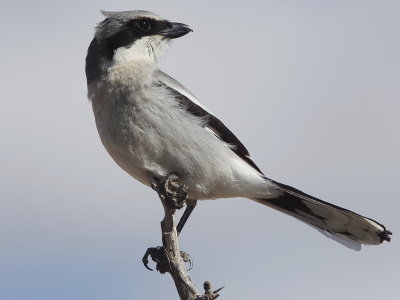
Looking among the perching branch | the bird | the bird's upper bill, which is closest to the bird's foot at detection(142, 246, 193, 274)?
the perching branch

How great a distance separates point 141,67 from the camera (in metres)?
7.52

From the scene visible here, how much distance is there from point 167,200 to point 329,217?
6.17 ft

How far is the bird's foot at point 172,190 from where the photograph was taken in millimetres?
6449

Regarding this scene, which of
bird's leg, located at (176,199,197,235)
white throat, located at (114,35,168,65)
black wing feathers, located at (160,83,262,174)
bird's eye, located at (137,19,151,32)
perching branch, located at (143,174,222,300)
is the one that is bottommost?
perching branch, located at (143,174,222,300)

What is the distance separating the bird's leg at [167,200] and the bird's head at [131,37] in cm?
134

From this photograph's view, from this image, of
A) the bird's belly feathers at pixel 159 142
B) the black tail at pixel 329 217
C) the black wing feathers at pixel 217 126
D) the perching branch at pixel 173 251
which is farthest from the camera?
the black wing feathers at pixel 217 126

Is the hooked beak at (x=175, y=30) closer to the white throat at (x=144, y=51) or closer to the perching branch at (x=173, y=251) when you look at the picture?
A: the white throat at (x=144, y=51)

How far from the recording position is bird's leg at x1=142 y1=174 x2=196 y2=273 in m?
6.37

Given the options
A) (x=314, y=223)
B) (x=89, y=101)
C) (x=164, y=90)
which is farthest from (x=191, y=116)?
(x=314, y=223)

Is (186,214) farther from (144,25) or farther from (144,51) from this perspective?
(144,25)

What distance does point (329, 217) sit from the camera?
25.4 ft

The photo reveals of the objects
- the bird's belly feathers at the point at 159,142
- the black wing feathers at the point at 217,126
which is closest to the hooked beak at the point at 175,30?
the black wing feathers at the point at 217,126

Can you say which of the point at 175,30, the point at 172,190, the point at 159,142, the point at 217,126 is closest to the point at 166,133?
the point at 159,142

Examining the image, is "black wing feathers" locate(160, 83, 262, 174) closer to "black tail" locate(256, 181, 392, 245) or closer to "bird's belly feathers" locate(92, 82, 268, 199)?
"bird's belly feathers" locate(92, 82, 268, 199)
